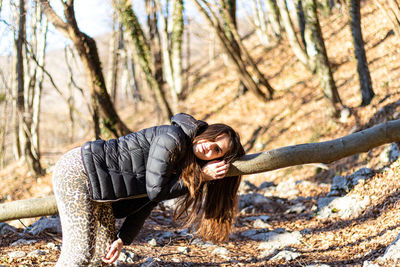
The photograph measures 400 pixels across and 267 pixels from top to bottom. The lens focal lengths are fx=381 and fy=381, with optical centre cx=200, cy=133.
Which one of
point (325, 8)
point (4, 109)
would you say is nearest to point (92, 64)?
point (4, 109)

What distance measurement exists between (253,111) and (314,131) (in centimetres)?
397

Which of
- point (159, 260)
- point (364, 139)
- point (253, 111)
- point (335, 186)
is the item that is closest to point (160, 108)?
point (253, 111)

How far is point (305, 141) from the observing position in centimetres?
1038

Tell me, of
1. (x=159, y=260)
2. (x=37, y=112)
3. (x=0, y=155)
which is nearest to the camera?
(x=159, y=260)

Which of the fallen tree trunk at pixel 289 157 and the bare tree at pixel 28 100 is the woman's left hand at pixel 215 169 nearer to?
the fallen tree trunk at pixel 289 157

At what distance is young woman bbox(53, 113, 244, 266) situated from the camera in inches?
113

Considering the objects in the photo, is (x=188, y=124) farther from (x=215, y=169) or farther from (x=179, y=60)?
(x=179, y=60)

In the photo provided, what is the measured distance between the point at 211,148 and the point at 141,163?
57 cm

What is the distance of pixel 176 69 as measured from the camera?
1764 cm

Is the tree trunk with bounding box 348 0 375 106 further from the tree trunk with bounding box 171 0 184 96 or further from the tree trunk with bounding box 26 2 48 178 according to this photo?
the tree trunk with bounding box 26 2 48 178

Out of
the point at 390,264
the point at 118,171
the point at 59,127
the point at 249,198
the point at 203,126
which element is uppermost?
the point at 203,126

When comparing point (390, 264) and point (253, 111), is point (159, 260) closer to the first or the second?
point (390, 264)

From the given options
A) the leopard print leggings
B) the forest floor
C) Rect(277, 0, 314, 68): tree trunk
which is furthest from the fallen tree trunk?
Rect(277, 0, 314, 68): tree trunk

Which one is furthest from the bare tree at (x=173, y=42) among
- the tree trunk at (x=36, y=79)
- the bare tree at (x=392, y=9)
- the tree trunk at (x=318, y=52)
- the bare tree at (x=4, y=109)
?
the bare tree at (x=392, y=9)
